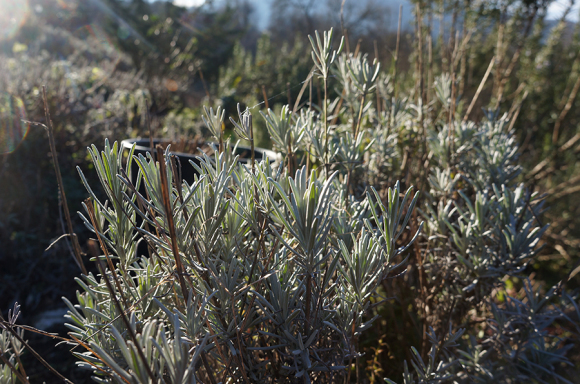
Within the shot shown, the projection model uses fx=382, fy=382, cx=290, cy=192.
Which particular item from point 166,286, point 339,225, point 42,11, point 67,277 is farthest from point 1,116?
point 42,11

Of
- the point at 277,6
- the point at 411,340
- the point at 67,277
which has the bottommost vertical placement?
the point at 67,277

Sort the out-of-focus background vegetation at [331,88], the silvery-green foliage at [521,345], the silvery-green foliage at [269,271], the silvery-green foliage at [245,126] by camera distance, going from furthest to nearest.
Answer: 1. the out-of-focus background vegetation at [331,88]
2. the silvery-green foliage at [521,345]
3. the silvery-green foliage at [245,126]
4. the silvery-green foliage at [269,271]

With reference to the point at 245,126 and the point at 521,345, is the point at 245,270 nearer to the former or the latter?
the point at 245,126

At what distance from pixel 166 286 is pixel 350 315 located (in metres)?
0.43

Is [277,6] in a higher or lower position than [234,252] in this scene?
higher

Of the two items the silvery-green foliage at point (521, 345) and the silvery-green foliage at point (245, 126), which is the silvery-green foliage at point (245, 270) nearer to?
the silvery-green foliage at point (245, 126)

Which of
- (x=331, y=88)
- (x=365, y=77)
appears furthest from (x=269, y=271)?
(x=331, y=88)

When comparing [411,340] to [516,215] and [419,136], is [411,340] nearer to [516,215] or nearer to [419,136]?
[516,215]

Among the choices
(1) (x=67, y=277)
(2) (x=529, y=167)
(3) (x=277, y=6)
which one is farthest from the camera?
(3) (x=277, y=6)

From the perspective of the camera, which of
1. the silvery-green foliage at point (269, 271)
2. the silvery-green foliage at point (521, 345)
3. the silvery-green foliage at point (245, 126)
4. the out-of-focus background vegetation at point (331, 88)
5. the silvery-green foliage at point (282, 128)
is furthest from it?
the out-of-focus background vegetation at point (331, 88)

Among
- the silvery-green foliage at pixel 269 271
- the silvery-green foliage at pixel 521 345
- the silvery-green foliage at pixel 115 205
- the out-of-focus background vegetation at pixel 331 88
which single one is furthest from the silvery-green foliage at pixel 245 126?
the out-of-focus background vegetation at pixel 331 88

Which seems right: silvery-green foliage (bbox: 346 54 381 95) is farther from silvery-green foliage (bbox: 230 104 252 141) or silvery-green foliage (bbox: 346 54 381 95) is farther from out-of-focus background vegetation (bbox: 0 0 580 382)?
out-of-focus background vegetation (bbox: 0 0 580 382)

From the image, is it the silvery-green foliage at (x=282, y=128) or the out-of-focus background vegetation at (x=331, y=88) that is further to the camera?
the out-of-focus background vegetation at (x=331, y=88)

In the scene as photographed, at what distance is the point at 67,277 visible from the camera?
2928 millimetres
